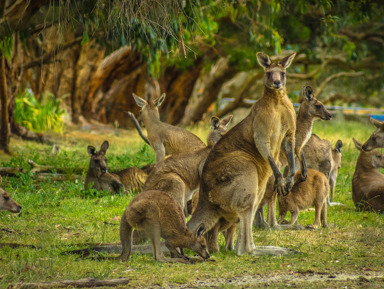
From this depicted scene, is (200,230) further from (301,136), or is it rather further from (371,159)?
(371,159)

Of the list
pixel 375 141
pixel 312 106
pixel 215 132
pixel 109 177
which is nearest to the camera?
pixel 215 132

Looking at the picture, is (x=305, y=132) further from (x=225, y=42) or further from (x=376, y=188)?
(x=225, y=42)

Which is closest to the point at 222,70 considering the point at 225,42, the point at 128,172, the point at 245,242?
the point at 225,42

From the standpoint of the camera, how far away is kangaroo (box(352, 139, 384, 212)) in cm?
876

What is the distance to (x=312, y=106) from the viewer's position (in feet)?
29.1

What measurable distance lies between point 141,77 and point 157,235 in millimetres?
15184

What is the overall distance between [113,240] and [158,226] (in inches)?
48.3

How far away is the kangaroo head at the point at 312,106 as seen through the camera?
884cm

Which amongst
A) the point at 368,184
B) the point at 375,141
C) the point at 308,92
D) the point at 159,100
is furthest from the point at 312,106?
the point at 159,100

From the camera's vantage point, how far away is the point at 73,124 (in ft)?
62.7

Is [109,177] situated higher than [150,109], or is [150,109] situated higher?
[150,109]

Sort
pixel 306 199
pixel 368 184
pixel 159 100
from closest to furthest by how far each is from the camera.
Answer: pixel 306 199 → pixel 368 184 → pixel 159 100

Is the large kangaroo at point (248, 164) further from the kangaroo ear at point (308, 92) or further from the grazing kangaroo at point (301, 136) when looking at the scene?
the kangaroo ear at point (308, 92)

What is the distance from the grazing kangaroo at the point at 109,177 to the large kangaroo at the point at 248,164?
352 centimetres
